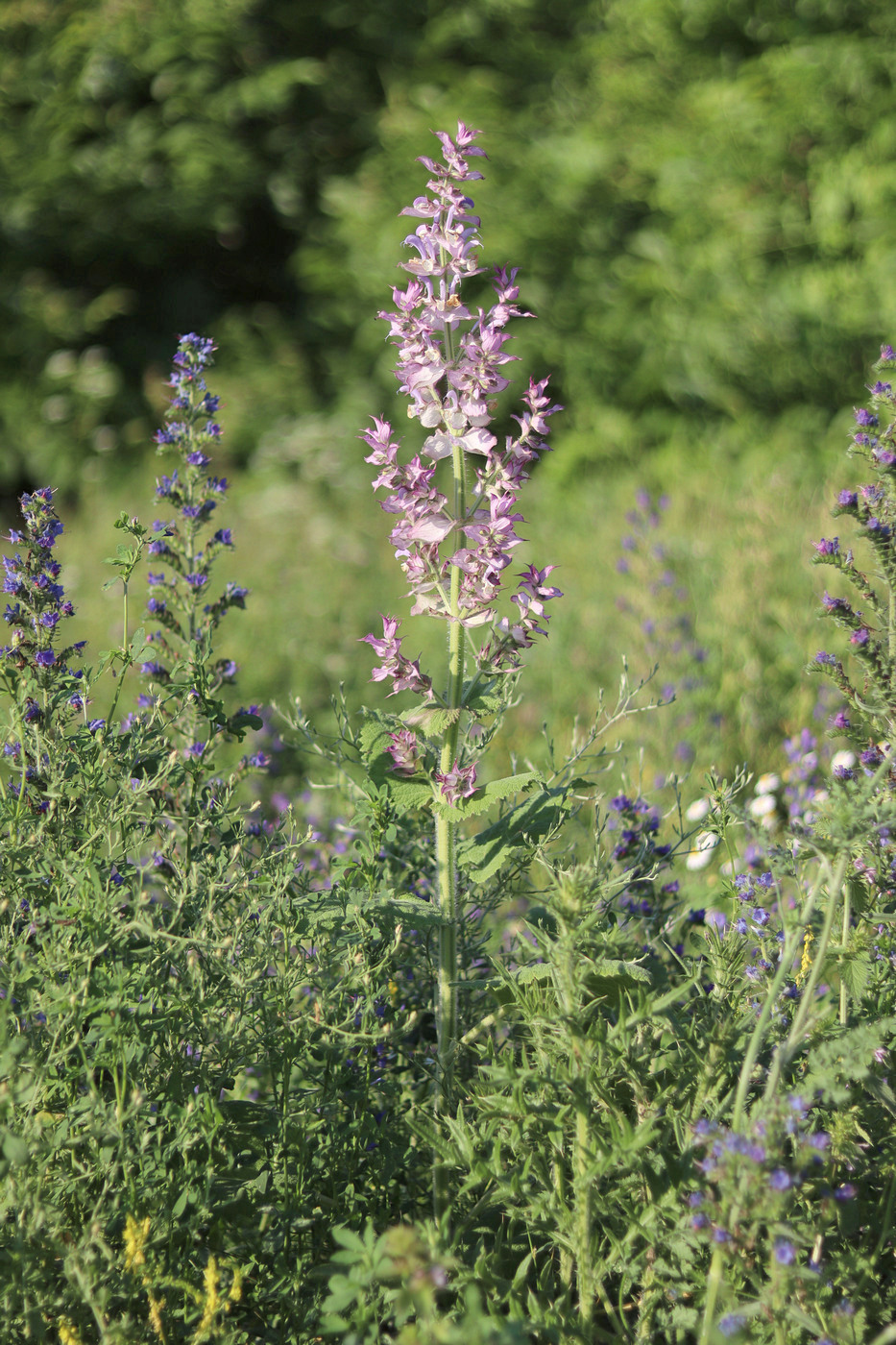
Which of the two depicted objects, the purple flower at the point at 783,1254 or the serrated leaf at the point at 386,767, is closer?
the purple flower at the point at 783,1254

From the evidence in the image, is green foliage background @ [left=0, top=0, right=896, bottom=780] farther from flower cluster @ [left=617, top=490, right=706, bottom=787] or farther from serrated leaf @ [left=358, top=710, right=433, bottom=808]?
serrated leaf @ [left=358, top=710, right=433, bottom=808]

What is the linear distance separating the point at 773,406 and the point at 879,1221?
206 inches

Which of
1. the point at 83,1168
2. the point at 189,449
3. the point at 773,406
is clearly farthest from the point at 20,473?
the point at 83,1168

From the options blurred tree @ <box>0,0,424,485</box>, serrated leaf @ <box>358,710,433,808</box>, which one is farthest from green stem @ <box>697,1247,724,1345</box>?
blurred tree @ <box>0,0,424,485</box>

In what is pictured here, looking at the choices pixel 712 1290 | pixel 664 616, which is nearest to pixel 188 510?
pixel 712 1290

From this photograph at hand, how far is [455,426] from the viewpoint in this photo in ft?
5.03

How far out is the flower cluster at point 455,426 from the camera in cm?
152

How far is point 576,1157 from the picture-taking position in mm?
1299

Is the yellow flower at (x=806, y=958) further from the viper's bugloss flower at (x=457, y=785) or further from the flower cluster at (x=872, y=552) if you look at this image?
the viper's bugloss flower at (x=457, y=785)

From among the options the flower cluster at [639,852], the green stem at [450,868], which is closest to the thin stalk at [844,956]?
the flower cluster at [639,852]

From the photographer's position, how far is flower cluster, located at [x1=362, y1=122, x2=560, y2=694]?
152 centimetres

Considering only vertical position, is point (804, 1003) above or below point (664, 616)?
below

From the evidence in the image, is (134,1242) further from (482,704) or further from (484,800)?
(482,704)

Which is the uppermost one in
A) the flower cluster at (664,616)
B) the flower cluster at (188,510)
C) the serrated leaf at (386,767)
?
the flower cluster at (664,616)
